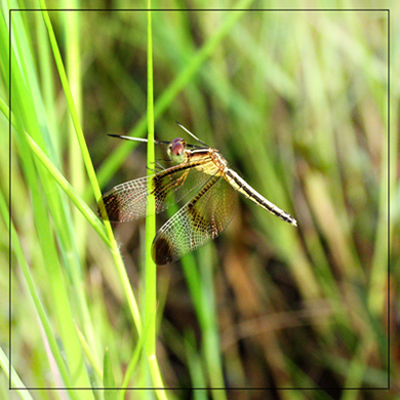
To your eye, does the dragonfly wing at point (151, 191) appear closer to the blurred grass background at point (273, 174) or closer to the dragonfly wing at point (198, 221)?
the dragonfly wing at point (198, 221)

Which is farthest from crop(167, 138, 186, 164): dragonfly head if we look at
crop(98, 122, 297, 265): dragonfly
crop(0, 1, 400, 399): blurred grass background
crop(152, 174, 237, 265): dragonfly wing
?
crop(0, 1, 400, 399): blurred grass background

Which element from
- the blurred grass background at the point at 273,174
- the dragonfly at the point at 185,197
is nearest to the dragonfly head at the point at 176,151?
the dragonfly at the point at 185,197

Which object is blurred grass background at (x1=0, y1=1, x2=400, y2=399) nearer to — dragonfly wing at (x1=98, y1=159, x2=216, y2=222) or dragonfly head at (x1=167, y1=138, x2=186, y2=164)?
dragonfly wing at (x1=98, y1=159, x2=216, y2=222)

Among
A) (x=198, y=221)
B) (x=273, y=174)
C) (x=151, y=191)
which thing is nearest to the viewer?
(x=151, y=191)

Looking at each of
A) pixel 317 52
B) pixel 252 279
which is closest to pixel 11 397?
pixel 252 279

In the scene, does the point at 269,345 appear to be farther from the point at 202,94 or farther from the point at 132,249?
the point at 202,94

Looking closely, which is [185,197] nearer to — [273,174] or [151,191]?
[151,191]

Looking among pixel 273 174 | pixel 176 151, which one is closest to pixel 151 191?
pixel 176 151
